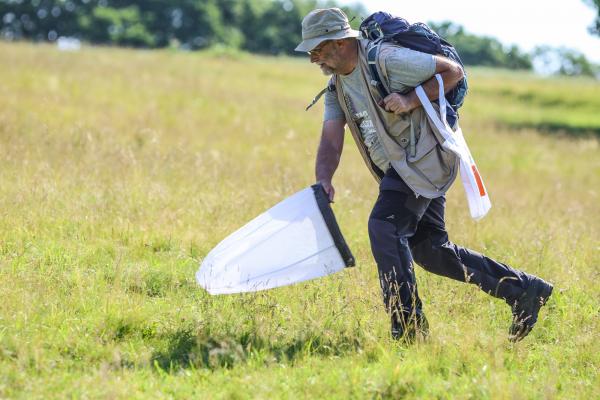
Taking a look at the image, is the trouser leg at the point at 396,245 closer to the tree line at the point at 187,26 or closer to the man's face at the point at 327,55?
the man's face at the point at 327,55

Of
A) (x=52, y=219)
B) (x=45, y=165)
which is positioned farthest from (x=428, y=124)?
(x=45, y=165)

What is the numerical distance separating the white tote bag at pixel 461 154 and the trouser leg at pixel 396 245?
292mm

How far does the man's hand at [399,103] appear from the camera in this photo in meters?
4.38

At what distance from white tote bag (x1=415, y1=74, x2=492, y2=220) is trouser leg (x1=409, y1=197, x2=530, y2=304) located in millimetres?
361

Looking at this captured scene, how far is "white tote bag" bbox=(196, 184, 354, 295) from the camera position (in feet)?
15.2

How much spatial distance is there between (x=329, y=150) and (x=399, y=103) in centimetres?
67

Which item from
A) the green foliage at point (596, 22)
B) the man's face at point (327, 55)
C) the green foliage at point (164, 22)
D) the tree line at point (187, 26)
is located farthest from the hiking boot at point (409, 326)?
the green foliage at point (164, 22)

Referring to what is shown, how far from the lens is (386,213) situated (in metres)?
4.49

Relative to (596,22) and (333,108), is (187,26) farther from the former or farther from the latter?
(333,108)

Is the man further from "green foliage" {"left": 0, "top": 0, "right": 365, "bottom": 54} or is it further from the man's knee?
"green foliage" {"left": 0, "top": 0, "right": 365, "bottom": 54}

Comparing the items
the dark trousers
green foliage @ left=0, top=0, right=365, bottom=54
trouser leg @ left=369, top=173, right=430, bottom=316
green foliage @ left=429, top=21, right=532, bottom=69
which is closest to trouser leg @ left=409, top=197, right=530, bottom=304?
the dark trousers

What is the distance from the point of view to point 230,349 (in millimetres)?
4234

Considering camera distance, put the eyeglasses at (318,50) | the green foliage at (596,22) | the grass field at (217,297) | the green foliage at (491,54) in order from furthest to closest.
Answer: the green foliage at (491,54) < the green foliage at (596,22) < the eyeglasses at (318,50) < the grass field at (217,297)

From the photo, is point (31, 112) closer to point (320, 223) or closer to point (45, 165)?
point (45, 165)
